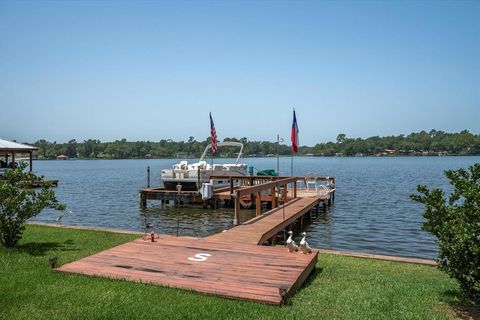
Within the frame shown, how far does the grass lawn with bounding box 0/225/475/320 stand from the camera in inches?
233

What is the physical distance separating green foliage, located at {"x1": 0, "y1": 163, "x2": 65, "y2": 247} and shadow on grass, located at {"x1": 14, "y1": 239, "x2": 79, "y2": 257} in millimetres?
356

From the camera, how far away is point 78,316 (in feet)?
18.9

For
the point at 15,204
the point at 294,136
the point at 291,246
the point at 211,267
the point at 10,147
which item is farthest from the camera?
the point at 10,147

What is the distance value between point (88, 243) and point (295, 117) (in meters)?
10.6

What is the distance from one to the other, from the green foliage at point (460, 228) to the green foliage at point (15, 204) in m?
8.49

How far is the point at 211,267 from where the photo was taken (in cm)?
796

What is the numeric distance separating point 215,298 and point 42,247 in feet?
20.1

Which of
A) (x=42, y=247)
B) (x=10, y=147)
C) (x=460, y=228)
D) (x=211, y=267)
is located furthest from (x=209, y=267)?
(x=10, y=147)

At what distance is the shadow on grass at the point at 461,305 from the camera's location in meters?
6.12

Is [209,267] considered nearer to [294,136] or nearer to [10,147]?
[294,136]

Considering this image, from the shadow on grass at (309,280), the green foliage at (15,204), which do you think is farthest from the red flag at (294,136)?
the green foliage at (15,204)

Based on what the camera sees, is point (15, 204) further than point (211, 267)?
Yes

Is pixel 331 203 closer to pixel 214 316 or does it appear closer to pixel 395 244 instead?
pixel 395 244

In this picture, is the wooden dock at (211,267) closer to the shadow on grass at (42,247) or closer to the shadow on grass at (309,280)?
the shadow on grass at (309,280)
